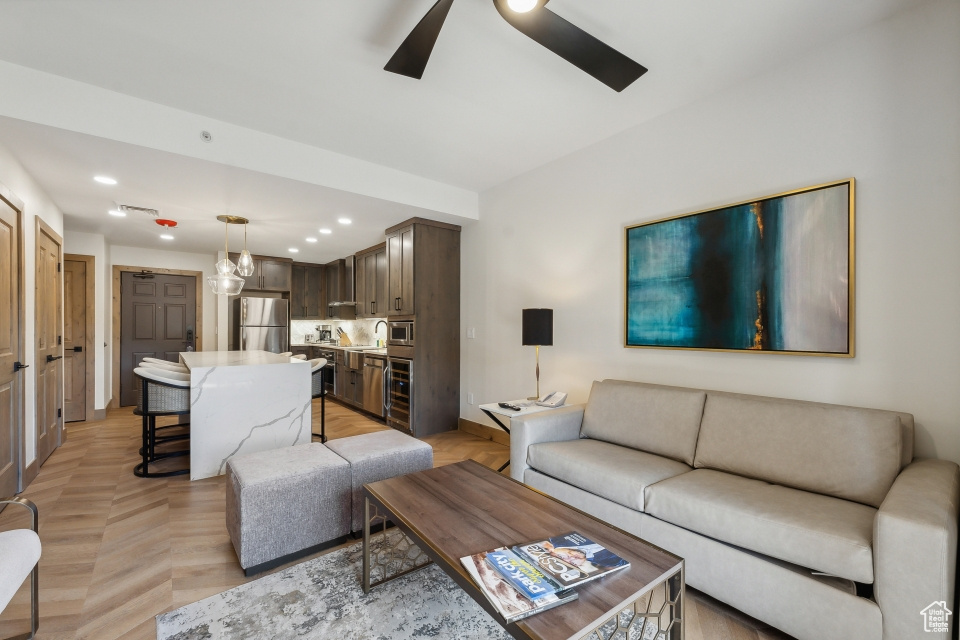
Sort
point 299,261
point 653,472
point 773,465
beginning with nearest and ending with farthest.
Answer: point 773,465
point 653,472
point 299,261

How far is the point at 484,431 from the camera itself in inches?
170

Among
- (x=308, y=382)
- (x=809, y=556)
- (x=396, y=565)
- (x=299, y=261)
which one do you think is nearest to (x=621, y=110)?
(x=809, y=556)

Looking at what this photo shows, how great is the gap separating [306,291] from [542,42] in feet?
21.1

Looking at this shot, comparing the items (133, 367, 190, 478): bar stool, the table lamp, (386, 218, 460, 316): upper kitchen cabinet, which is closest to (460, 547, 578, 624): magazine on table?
the table lamp

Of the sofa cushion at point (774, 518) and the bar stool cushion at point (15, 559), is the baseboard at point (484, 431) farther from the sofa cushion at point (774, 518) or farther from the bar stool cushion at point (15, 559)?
the bar stool cushion at point (15, 559)

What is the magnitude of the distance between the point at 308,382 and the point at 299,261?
417 cm

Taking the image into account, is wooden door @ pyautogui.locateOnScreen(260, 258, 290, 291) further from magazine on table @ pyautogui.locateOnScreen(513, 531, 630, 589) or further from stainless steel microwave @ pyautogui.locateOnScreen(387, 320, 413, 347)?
magazine on table @ pyautogui.locateOnScreen(513, 531, 630, 589)

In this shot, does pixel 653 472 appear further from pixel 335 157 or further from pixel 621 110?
pixel 335 157

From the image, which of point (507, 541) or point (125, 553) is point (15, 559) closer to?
point (125, 553)

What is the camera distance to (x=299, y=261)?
A: 715cm

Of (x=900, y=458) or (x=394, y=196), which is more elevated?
(x=394, y=196)

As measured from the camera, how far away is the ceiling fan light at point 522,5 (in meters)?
1.55

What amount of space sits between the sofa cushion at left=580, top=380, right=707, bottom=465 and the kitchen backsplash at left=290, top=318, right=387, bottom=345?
4.40 metres

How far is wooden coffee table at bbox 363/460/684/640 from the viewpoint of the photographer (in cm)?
105
